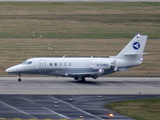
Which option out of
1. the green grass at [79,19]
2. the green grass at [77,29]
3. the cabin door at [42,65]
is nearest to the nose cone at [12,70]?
the cabin door at [42,65]

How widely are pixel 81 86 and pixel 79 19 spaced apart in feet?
108

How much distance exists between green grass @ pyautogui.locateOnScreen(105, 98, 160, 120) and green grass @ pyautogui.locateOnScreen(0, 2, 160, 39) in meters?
33.0

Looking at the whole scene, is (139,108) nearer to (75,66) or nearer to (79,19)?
(75,66)

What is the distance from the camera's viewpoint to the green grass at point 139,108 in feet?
80.5

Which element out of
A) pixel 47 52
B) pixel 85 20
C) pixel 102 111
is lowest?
pixel 102 111

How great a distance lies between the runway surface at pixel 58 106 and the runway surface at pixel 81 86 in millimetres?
1974

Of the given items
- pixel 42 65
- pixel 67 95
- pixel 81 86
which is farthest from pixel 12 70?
pixel 67 95

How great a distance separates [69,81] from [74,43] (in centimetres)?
1847

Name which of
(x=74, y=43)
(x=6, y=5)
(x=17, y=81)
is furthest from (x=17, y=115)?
(x=6, y=5)

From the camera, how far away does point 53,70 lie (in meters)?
38.8

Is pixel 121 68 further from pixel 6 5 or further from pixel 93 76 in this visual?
pixel 6 5

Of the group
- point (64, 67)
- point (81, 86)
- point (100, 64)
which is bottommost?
point (81, 86)

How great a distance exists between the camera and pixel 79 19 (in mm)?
68062

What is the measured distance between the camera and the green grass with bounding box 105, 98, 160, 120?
24531 mm
